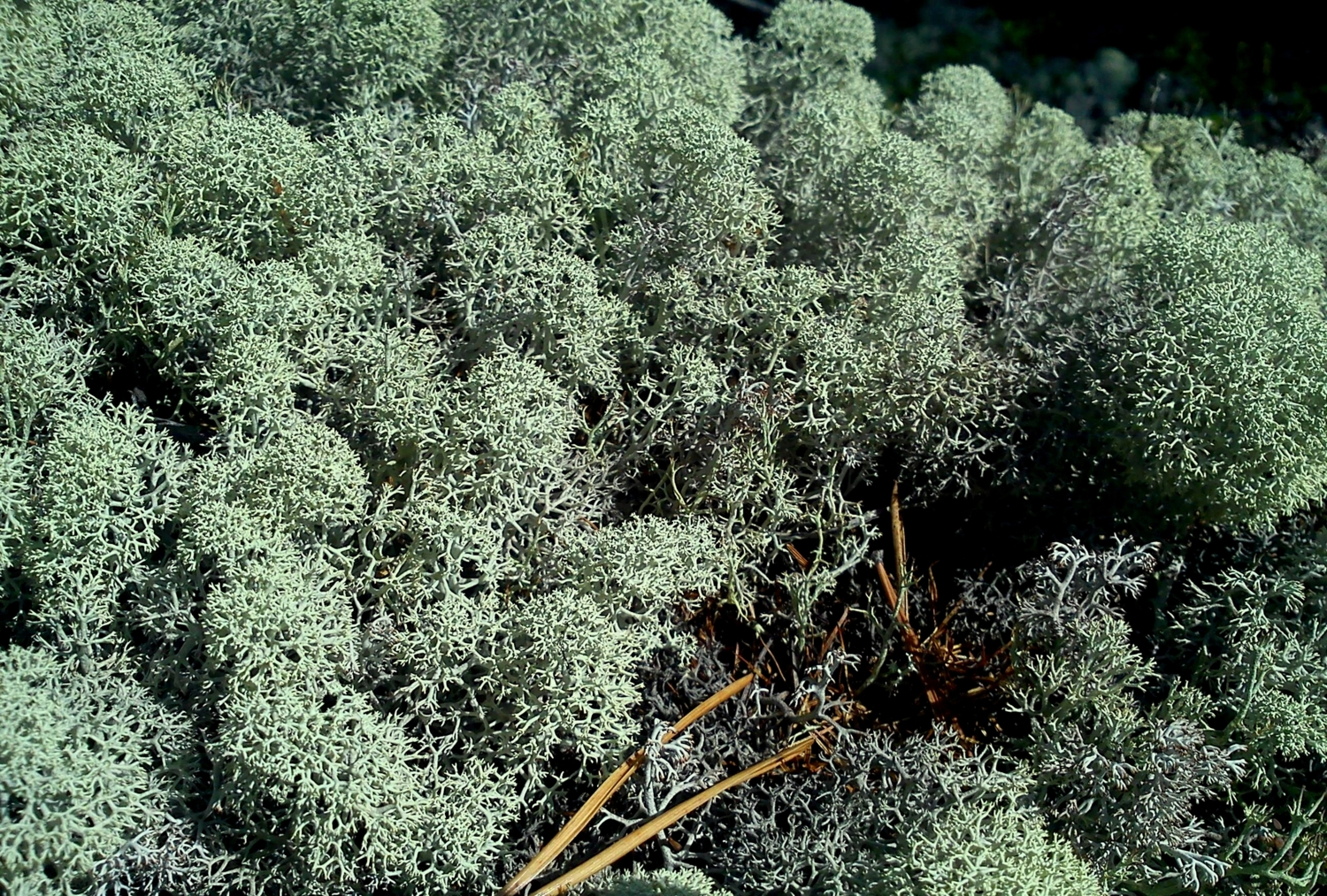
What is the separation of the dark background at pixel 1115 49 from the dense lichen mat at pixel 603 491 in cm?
222

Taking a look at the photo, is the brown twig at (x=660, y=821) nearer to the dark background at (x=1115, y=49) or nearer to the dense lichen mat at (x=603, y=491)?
the dense lichen mat at (x=603, y=491)

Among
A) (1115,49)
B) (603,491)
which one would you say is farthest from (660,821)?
(1115,49)

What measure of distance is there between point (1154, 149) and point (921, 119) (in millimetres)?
600

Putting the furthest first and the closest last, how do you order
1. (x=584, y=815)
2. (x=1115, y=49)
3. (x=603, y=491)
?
(x=1115, y=49), (x=603, y=491), (x=584, y=815)

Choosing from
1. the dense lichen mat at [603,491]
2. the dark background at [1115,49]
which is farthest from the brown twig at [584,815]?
the dark background at [1115,49]

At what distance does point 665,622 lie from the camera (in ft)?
5.57

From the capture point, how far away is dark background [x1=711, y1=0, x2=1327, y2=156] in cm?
407

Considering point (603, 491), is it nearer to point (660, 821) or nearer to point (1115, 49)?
point (660, 821)

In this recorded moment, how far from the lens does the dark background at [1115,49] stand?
4074 millimetres

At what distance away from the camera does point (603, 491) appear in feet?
5.77

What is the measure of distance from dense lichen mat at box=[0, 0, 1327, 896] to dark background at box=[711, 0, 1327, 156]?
87.3 inches

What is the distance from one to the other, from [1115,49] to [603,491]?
3665 mm

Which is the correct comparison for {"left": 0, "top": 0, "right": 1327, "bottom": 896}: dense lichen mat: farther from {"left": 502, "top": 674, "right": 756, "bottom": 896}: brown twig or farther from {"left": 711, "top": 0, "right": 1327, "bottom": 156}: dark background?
{"left": 711, "top": 0, "right": 1327, "bottom": 156}: dark background

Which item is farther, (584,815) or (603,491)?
(603,491)
